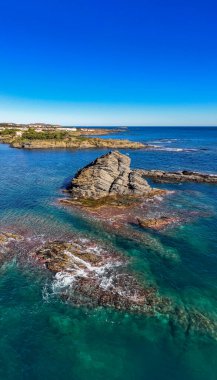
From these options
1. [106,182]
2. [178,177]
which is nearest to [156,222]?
[106,182]

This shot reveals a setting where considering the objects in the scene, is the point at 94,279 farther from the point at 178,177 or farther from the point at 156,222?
the point at 178,177

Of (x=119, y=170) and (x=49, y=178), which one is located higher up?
(x=119, y=170)

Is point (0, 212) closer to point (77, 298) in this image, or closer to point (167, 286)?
point (77, 298)

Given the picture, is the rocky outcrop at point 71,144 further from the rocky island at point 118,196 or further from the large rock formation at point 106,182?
the large rock formation at point 106,182

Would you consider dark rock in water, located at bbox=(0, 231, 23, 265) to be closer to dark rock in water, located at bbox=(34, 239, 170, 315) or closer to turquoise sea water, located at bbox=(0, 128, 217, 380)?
turquoise sea water, located at bbox=(0, 128, 217, 380)

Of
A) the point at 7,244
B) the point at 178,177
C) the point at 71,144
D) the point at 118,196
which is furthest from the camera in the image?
the point at 71,144

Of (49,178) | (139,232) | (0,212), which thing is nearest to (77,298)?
(139,232)

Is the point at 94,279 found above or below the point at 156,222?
below

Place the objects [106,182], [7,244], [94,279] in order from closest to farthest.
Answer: [94,279] < [7,244] < [106,182]

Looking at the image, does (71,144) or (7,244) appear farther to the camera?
(71,144)
